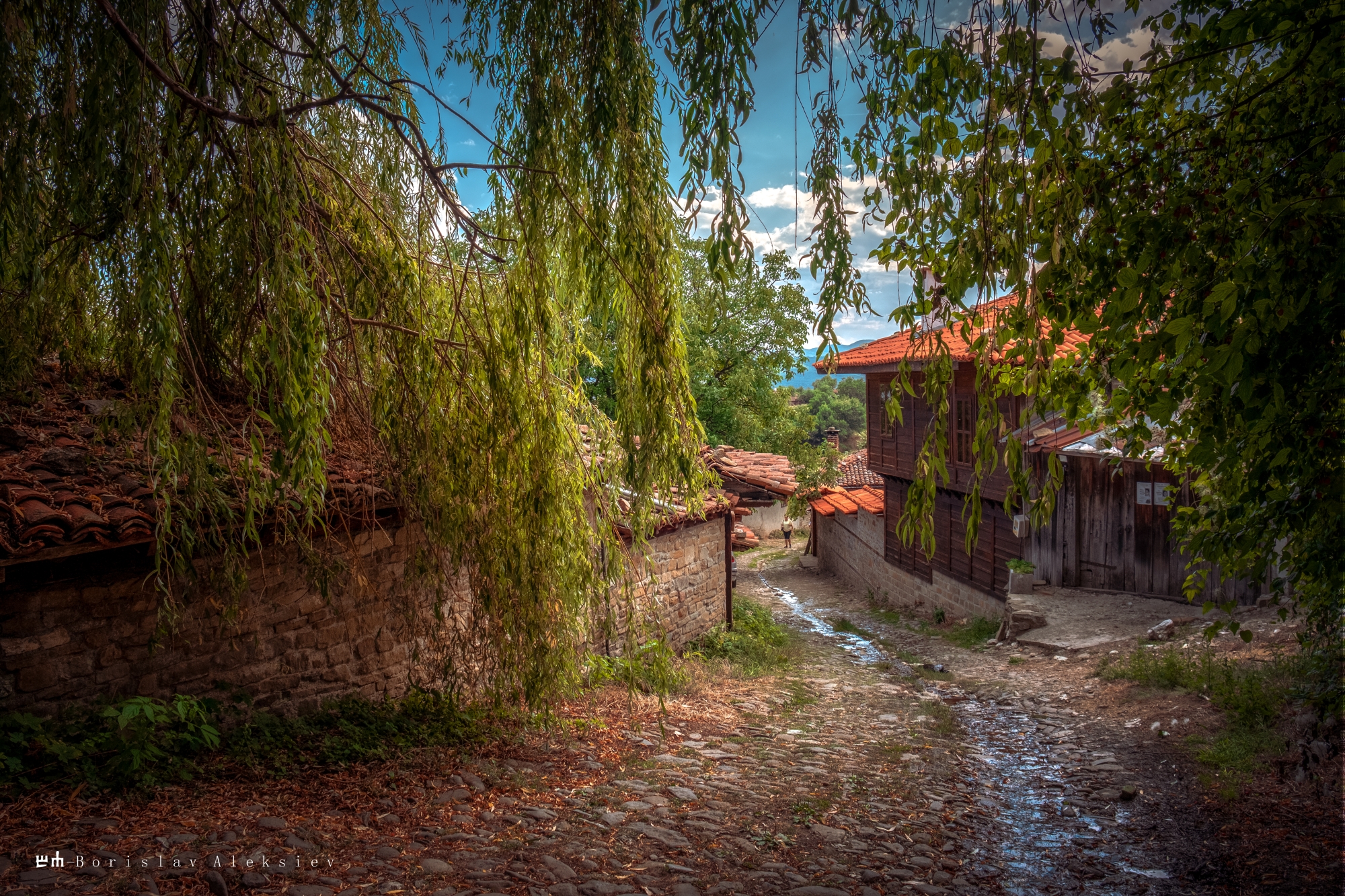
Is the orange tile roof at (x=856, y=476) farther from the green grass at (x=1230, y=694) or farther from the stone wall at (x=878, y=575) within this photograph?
the green grass at (x=1230, y=694)

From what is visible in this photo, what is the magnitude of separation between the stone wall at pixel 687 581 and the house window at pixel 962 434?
5.38 meters

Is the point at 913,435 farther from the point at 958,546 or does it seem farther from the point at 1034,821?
the point at 1034,821

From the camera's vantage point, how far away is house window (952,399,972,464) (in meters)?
14.0

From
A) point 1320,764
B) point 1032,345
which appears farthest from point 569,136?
point 1320,764

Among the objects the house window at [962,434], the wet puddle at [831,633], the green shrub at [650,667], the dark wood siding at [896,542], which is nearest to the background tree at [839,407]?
the wet puddle at [831,633]

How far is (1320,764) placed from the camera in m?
4.90

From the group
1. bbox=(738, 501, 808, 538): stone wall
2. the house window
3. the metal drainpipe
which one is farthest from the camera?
bbox=(738, 501, 808, 538): stone wall

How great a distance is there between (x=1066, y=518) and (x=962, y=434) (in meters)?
3.09

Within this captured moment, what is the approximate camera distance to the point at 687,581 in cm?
1078

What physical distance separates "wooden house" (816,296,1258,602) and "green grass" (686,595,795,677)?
268 centimetres

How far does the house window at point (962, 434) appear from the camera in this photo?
45.9 ft

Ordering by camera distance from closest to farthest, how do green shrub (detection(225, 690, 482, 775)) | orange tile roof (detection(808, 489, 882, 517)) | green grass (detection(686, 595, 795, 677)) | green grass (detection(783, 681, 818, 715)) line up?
green shrub (detection(225, 690, 482, 775)), green grass (detection(783, 681, 818, 715)), green grass (detection(686, 595, 795, 677)), orange tile roof (detection(808, 489, 882, 517))

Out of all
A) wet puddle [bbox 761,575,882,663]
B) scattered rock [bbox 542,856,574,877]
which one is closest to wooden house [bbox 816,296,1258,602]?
wet puddle [bbox 761,575,882,663]

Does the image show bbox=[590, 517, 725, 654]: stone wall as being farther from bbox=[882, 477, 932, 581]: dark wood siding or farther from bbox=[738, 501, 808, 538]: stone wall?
bbox=[738, 501, 808, 538]: stone wall
